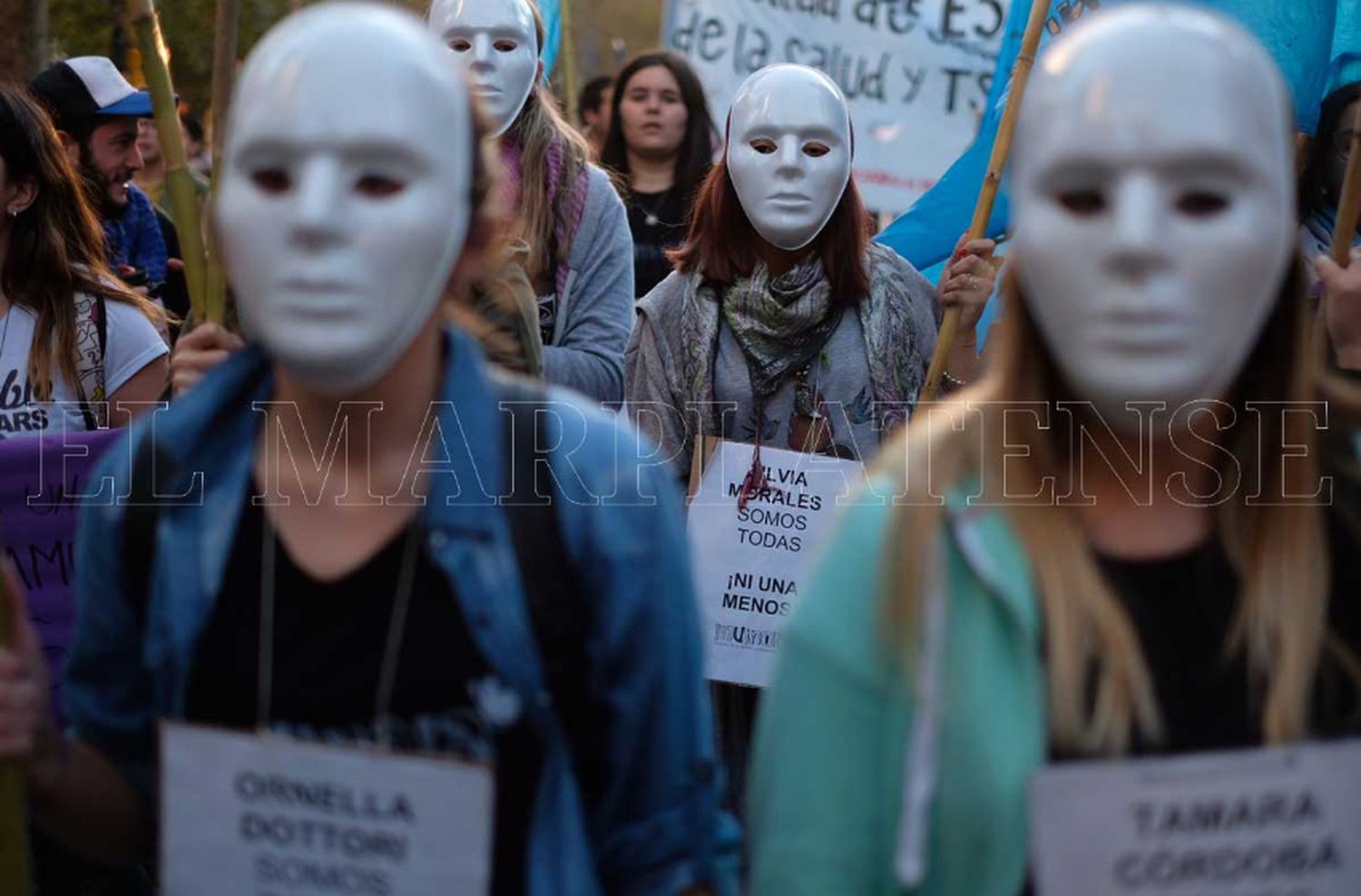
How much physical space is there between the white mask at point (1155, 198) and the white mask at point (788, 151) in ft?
9.32

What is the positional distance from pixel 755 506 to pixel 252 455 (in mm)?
2441

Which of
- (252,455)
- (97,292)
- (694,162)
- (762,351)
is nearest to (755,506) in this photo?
(762,351)

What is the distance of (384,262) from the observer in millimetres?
A: 2199

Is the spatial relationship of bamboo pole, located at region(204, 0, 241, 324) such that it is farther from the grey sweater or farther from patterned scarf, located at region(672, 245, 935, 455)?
patterned scarf, located at region(672, 245, 935, 455)

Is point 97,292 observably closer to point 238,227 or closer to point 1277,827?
point 238,227

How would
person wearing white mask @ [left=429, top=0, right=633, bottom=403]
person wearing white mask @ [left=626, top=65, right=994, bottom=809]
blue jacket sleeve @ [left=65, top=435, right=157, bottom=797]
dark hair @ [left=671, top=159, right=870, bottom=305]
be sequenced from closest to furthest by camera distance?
blue jacket sleeve @ [left=65, top=435, right=157, bottom=797] → person wearing white mask @ [left=429, top=0, right=633, bottom=403] → person wearing white mask @ [left=626, top=65, right=994, bottom=809] → dark hair @ [left=671, top=159, right=870, bottom=305]

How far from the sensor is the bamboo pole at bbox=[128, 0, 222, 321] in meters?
2.76

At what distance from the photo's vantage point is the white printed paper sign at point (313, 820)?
216 cm

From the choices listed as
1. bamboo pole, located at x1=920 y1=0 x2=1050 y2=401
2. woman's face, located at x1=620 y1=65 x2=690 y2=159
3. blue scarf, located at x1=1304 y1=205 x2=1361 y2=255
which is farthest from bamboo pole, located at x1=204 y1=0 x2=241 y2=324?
woman's face, located at x1=620 y1=65 x2=690 y2=159

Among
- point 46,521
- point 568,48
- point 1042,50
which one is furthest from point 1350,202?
point 568,48

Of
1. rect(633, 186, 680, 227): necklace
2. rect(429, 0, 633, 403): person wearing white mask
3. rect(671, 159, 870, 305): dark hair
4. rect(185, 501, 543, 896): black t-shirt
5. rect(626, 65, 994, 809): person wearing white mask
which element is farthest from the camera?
rect(633, 186, 680, 227): necklace

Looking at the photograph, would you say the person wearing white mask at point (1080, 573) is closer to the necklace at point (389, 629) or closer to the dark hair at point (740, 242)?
the necklace at point (389, 629)

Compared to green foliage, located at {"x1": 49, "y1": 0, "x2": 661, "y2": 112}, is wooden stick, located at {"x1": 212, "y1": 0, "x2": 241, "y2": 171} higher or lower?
higher

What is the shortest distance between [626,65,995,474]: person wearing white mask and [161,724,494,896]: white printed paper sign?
2523 mm
